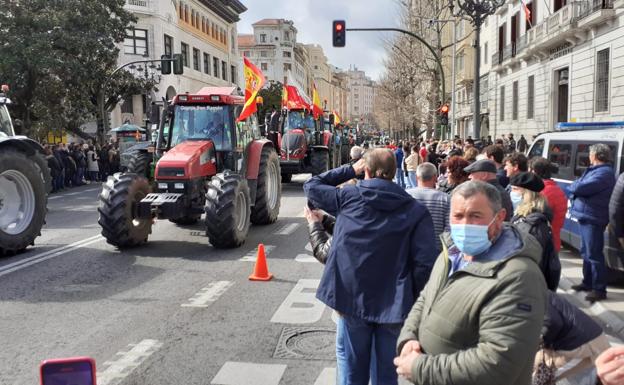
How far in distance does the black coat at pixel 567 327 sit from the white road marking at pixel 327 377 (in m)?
2.59

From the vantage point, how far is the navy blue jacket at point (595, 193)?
658cm

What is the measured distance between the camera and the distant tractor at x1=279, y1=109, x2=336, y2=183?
2012 centimetres

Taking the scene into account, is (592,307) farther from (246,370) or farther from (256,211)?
(256,211)

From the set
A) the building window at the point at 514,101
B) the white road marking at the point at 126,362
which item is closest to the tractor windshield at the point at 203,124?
the white road marking at the point at 126,362

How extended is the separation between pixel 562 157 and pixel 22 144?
886cm

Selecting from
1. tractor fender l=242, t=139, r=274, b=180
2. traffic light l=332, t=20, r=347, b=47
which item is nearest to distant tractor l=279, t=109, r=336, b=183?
traffic light l=332, t=20, r=347, b=47

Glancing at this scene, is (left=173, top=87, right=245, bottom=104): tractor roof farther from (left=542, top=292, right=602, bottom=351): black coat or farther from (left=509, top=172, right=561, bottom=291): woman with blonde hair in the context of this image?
(left=542, top=292, right=602, bottom=351): black coat

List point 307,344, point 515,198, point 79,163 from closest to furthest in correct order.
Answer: point 307,344, point 515,198, point 79,163

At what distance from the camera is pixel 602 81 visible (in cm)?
2081

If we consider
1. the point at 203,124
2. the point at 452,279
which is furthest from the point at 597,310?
the point at 203,124

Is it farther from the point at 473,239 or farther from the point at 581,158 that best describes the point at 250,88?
the point at 473,239

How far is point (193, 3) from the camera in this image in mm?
49094

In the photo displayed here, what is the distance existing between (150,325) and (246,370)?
A: 1.58 meters

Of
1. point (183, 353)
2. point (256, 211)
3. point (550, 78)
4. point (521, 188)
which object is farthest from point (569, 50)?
point (183, 353)
